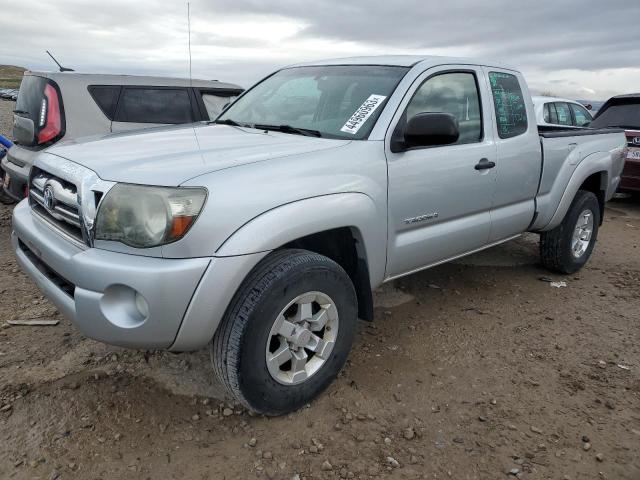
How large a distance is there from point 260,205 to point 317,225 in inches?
13.0

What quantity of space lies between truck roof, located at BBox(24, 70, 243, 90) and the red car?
5.61 meters

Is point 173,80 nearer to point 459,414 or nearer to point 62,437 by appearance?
point 62,437

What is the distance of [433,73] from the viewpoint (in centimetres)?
323

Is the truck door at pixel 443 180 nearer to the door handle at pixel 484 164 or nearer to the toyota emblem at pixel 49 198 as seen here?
the door handle at pixel 484 164

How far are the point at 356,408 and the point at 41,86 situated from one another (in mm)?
4307

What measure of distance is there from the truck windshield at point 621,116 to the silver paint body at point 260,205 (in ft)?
16.1

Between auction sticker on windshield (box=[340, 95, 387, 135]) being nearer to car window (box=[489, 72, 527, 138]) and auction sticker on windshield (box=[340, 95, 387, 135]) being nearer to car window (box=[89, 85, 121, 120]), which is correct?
car window (box=[489, 72, 527, 138])

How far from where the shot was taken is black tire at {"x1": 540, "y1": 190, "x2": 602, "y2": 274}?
15.0 feet

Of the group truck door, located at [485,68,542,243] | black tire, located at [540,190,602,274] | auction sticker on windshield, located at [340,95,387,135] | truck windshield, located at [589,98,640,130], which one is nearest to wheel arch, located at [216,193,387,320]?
auction sticker on windshield, located at [340,95,387,135]

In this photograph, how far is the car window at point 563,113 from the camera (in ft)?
31.0

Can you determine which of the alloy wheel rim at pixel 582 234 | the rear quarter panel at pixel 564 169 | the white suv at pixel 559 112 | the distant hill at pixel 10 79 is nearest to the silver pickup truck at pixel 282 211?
the rear quarter panel at pixel 564 169

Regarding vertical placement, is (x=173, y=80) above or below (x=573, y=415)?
above

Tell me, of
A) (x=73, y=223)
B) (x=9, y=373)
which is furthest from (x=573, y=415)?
(x=9, y=373)

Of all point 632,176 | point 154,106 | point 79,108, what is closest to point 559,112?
point 632,176
